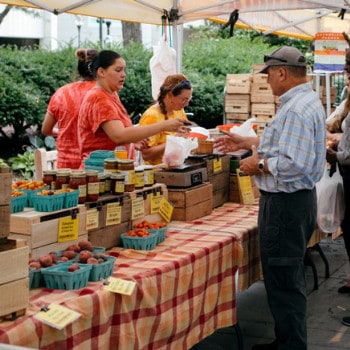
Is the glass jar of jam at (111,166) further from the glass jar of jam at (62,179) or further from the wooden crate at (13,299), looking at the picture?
the wooden crate at (13,299)

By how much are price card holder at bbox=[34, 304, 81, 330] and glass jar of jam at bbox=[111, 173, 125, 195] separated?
1242 mm

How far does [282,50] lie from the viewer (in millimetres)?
4191

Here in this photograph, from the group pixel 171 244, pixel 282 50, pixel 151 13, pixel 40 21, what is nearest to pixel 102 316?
pixel 171 244

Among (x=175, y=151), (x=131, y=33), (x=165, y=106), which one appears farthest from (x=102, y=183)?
(x=131, y=33)

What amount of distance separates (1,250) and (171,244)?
58.9 inches

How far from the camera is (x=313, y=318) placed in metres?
5.71

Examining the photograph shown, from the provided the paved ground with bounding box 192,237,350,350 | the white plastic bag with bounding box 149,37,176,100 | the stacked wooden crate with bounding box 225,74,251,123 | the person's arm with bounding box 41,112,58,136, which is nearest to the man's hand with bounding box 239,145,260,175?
the paved ground with bounding box 192,237,350,350

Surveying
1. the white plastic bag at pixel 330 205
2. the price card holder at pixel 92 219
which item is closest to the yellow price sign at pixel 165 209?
the price card holder at pixel 92 219

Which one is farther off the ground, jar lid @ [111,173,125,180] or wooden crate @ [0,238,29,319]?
jar lid @ [111,173,125,180]

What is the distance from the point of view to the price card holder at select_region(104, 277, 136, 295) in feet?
10.5

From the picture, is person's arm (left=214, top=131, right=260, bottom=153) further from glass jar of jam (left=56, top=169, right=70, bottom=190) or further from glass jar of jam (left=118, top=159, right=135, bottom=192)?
glass jar of jam (left=56, top=169, right=70, bottom=190)

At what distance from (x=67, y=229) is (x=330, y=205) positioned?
277 centimetres

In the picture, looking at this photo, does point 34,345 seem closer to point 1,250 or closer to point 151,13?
point 1,250

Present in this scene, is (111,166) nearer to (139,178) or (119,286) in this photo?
(139,178)
